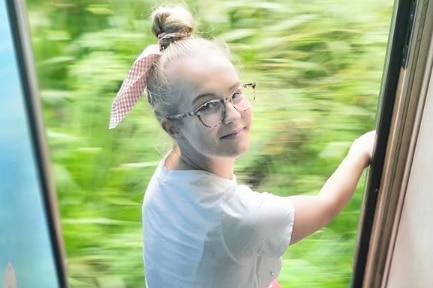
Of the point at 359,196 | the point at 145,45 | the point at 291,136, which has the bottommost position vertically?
the point at 359,196

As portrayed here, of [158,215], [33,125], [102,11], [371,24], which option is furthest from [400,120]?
[33,125]

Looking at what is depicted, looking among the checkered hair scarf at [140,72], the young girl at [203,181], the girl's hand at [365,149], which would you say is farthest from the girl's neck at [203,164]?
the girl's hand at [365,149]

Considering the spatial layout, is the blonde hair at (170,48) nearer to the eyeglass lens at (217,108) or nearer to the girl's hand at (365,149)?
the eyeglass lens at (217,108)

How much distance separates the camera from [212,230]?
1.03m

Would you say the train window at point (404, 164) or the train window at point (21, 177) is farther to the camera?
the train window at point (21, 177)

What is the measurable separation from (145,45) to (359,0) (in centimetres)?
40

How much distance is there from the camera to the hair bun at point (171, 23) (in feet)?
3.43

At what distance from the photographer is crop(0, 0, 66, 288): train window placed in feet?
3.97

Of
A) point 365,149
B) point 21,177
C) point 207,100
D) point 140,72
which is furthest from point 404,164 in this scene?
point 21,177

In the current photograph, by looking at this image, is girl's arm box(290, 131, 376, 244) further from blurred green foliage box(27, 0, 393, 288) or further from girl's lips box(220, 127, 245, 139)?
girl's lips box(220, 127, 245, 139)

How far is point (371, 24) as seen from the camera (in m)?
1.18

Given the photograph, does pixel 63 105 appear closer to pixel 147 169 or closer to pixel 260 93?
pixel 147 169

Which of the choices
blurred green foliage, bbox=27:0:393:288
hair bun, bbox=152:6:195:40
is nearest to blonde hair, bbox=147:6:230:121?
hair bun, bbox=152:6:195:40

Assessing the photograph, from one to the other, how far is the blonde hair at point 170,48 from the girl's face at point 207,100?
0.5 inches
